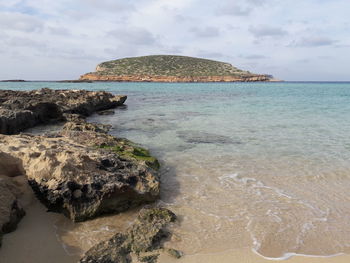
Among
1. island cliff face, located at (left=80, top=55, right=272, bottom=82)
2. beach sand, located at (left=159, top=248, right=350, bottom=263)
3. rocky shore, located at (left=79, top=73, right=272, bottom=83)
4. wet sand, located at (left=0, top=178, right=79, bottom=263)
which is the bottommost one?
beach sand, located at (left=159, top=248, right=350, bottom=263)

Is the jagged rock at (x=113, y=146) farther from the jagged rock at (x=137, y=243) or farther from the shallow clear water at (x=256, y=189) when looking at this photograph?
the jagged rock at (x=137, y=243)

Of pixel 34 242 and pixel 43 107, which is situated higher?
pixel 43 107

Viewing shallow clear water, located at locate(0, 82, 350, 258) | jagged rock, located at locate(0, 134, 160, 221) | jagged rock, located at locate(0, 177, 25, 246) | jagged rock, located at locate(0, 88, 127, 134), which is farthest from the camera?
jagged rock, located at locate(0, 88, 127, 134)

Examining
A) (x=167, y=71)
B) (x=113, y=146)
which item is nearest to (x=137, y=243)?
(x=113, y=146)

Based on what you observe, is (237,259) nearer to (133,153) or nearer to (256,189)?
Result: (256,189)

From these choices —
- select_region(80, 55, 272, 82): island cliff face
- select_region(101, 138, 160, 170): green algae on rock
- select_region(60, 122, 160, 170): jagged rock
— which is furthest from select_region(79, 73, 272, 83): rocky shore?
select_region(101, 138, 160, 170): green algae on rock

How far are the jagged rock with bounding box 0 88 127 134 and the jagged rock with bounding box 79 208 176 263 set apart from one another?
9.42 m

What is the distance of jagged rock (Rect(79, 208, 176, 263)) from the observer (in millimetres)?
3760

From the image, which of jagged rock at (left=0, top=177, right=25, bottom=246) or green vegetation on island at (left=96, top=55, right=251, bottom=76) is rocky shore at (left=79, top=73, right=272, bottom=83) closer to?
green vegetation on island at (left=96, top=55, right=251, bottom=76)

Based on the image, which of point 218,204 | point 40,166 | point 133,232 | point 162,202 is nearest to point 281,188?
point 218,204

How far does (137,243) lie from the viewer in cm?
407

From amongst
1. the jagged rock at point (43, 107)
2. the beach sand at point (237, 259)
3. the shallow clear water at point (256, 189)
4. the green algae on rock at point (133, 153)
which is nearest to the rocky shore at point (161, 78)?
the jagged rock at point (43, 107)

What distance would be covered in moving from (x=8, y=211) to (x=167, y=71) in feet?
376

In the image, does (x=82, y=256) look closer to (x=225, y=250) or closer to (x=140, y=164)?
(x=225, y=250)
